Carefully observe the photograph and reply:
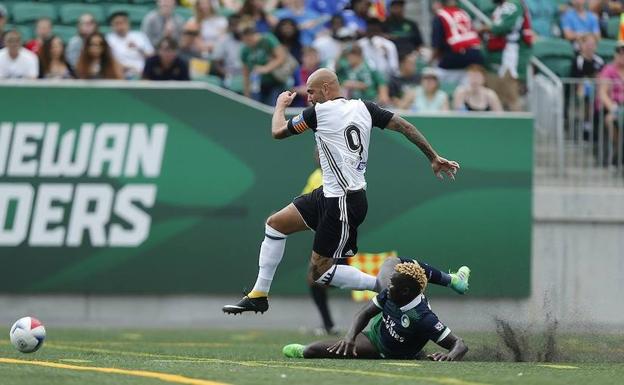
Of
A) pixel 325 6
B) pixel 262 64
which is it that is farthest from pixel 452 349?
pixel 325 6

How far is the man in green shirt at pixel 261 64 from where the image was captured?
19.3m

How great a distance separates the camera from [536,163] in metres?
19.3

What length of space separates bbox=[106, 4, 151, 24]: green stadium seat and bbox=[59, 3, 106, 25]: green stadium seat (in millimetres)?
153

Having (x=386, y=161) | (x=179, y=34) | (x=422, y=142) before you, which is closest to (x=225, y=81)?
(x=179, y=34)

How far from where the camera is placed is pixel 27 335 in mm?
11695

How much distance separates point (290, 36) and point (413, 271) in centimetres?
906

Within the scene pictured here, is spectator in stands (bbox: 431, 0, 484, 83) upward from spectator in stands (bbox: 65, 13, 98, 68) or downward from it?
downward

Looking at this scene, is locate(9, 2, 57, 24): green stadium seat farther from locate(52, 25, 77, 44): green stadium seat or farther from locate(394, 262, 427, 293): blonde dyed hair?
locate(394, 262, 427, 293): blonde dyed hair

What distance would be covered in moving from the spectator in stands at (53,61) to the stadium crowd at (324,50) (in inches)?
0.7

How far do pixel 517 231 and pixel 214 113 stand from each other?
156 inches

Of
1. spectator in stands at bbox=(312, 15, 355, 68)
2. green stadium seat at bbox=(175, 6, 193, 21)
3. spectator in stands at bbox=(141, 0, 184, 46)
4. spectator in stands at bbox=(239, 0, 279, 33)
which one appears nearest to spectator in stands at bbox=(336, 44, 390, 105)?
spectator in stands at bbox=(312, 15, 355, 68)

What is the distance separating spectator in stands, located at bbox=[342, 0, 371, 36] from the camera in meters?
20.8

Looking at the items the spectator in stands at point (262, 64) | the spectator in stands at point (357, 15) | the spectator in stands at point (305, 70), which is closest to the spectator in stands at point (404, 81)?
the spectator in stands at point (357, 15)

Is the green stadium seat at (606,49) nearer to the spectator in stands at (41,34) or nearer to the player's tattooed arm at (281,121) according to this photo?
the spectator in stands at (41,34)
